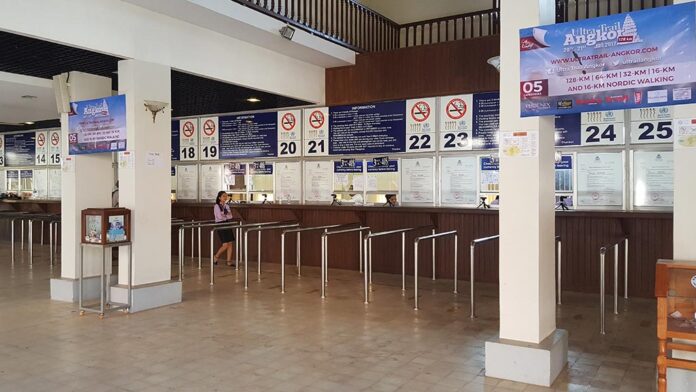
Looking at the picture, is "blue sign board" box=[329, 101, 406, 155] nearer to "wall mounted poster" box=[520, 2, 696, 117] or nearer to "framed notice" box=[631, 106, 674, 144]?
"framed notice" box=[631, 106, 674, 144]

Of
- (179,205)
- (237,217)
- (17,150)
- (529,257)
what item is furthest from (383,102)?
(17,150)

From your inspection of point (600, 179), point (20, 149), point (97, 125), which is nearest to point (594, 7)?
point (600, 179)

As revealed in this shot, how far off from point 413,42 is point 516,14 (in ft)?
18.9

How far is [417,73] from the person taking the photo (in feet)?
25.3

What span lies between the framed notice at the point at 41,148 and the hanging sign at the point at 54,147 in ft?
0.39

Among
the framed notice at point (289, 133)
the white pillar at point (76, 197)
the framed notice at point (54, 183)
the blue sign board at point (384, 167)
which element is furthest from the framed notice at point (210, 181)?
the framed notice at point (54, 183)

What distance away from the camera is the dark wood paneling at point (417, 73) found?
7211 mm

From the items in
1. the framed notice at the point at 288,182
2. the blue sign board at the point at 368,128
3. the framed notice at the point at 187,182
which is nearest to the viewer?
the blue sign board at the point at 368,128

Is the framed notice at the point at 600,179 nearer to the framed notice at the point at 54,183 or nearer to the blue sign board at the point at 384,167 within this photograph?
the blue sign board at the point at 384,167

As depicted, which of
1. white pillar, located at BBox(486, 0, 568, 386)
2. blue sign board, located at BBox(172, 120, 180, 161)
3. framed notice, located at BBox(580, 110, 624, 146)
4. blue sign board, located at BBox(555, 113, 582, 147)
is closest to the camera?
white pillar, located at BBox(486, 0, 568, 386)

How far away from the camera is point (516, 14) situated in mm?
3576

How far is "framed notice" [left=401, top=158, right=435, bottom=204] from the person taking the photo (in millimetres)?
7676

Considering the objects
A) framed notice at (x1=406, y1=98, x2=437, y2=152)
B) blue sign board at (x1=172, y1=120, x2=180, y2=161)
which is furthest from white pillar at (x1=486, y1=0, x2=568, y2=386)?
blue sign board at (x1=172, y1=120, x2=180, y2=161)

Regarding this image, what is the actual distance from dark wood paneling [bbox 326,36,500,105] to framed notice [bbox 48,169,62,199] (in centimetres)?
717
